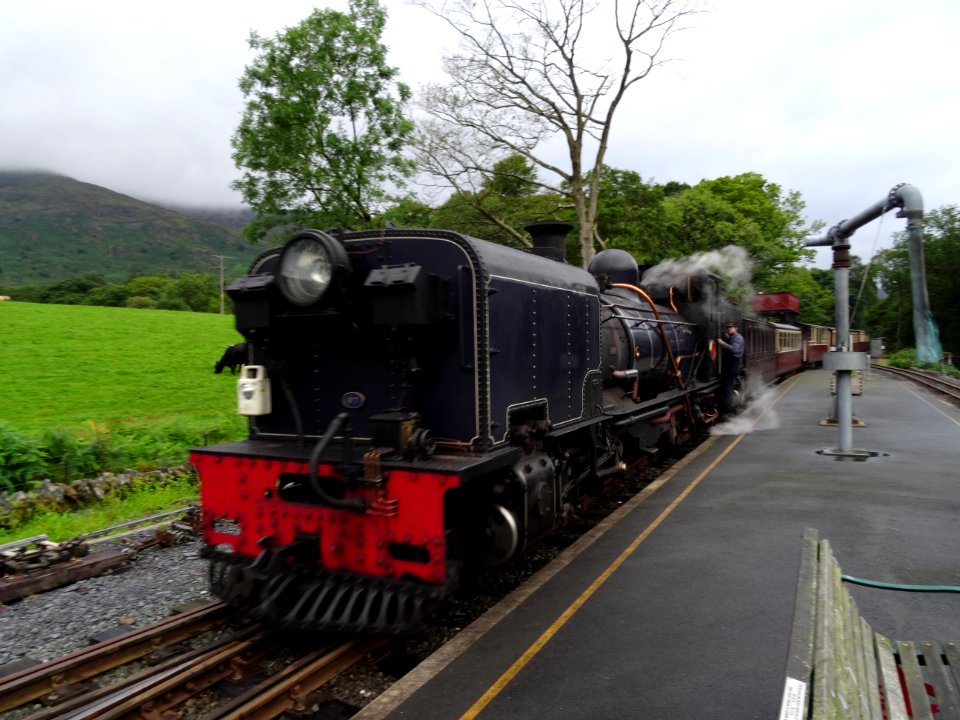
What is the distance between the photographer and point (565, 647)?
4211mm

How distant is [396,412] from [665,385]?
7080mm

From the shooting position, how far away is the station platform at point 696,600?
3641mm

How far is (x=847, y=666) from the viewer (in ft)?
8.04

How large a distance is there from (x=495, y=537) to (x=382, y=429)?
1201 mm

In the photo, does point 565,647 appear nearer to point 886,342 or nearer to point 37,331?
point 37,331

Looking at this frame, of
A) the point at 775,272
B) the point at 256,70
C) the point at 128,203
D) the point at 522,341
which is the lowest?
the point at 522,341

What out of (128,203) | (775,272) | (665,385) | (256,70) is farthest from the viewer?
(128,203)

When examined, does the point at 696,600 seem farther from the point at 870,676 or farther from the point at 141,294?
the point at 141,294

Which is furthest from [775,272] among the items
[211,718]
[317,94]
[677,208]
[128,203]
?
[128,203]

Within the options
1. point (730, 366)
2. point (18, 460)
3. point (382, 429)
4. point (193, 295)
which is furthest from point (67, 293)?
point (382, 429)

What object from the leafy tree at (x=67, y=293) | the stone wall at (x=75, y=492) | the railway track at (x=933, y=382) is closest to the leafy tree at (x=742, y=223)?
the railway track at (x=933, y=382)

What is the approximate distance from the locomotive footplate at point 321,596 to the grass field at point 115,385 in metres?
7.48

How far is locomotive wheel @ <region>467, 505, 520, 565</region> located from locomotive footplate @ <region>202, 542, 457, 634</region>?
602mm

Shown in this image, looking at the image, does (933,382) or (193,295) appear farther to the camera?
(193,295)
